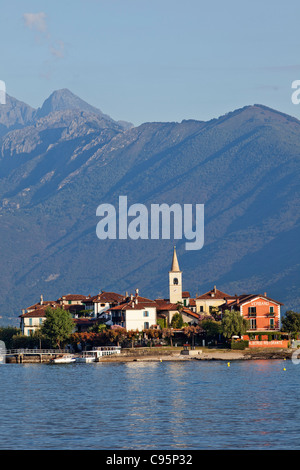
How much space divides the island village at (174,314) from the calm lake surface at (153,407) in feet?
80.0

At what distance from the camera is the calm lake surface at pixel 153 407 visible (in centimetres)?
6538

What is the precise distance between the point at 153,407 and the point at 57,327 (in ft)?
241

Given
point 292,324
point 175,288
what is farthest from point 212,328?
point 175,288

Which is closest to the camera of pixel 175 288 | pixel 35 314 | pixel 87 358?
pixel 87 358

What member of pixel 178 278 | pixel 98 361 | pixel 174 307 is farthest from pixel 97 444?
pixel 178 278

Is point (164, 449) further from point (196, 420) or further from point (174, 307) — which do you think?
point (174, 307)

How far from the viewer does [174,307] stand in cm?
17250

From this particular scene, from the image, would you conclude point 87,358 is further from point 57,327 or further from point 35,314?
point 35,314

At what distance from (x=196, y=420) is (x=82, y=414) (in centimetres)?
984

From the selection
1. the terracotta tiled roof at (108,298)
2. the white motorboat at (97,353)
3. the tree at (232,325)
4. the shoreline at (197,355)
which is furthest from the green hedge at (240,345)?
the terracotta tiled roof at (108,298)

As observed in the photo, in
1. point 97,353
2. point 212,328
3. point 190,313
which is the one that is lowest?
point 97,353

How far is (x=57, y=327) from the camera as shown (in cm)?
15638

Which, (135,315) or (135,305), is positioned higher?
(135,305)
